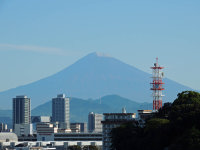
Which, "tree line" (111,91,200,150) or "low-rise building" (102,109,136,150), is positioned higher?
"low-rise building" (102,109,136,150)

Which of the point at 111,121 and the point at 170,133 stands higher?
the point at 111,121

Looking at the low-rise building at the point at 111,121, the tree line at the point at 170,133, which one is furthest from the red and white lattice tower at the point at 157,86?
the tree line at the point at 170,133

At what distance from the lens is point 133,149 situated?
A: 10394 cm

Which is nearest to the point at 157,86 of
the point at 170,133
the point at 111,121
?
the point at 111,121

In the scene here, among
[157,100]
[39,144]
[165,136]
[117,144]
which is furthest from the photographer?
[39,144]

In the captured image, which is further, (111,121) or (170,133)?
(111,121)

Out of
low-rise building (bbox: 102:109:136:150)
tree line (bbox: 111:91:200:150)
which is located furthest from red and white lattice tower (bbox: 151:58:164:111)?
tree line (bbox: 111:91:200:150)

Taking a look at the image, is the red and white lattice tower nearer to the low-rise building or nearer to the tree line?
the low-rise building

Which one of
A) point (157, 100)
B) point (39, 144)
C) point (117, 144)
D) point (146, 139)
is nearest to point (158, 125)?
point (146, 139)

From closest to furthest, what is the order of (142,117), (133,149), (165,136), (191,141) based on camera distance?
(191,141) < (165,136) < (133,149) < (142,117)

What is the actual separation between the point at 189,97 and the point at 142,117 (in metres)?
25.0

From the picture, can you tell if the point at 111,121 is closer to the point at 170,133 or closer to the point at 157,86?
the point at 157,86

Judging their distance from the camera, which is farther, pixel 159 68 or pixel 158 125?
pixel 159 68

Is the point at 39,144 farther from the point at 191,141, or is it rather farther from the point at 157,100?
the point at 191,141
